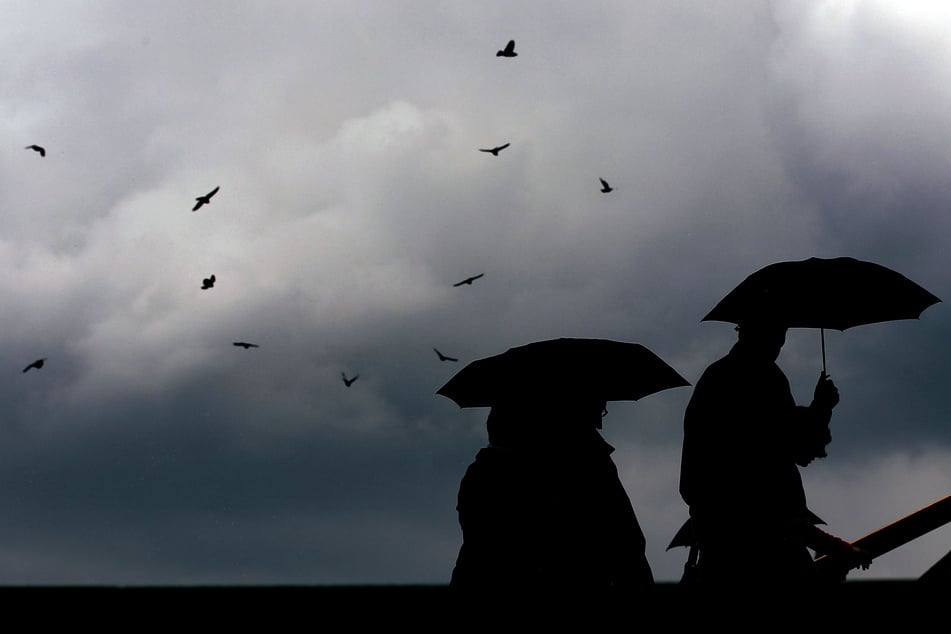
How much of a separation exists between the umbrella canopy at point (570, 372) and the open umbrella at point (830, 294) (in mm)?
1434

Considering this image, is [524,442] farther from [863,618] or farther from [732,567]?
[863,618]

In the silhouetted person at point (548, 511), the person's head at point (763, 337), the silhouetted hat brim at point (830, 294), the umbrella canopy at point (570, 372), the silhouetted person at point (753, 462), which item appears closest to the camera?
the silhouetted person at point (753, 462)

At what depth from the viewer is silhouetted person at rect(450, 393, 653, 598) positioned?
6.84 meters

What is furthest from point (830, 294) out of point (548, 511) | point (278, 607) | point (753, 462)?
point (278, 607)

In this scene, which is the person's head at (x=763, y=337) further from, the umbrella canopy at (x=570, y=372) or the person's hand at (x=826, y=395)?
the umbrella canopy at (x=570, y=372)

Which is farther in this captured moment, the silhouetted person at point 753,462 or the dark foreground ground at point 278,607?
the silhouetted person at point 753,462

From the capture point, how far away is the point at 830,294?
657cm

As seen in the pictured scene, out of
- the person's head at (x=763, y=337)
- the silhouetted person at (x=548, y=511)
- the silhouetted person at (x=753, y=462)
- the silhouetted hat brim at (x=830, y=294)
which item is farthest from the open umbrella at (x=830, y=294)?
the silhouetted person at (x=548, y=511)

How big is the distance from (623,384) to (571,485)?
48.2 inches

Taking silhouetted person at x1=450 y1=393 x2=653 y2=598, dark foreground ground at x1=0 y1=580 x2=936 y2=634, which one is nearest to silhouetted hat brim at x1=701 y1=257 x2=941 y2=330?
silhouetted person at x1=450 y1=393 x2=653 y2=598

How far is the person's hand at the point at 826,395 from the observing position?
561cm

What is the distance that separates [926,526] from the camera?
4449 millimetres

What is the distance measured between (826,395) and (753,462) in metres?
0.51

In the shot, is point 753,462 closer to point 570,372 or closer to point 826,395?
point 826,395
